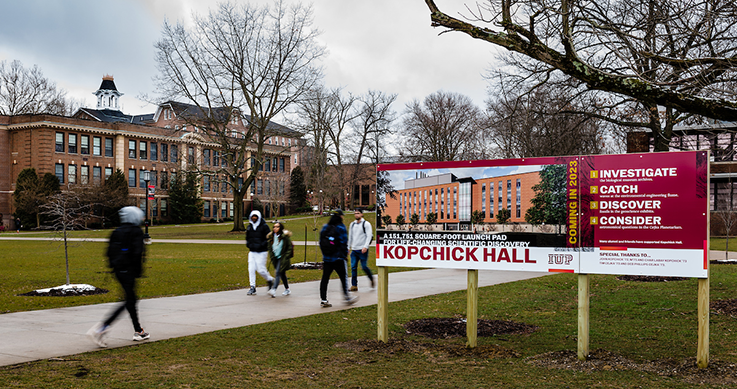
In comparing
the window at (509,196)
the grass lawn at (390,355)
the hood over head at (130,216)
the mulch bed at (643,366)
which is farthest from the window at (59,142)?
the mulch bed at (643,366)

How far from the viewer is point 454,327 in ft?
30.1

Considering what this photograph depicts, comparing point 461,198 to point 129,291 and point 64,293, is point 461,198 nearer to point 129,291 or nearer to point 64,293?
point 129,291

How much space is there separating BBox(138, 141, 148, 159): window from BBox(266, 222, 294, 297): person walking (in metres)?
59.3

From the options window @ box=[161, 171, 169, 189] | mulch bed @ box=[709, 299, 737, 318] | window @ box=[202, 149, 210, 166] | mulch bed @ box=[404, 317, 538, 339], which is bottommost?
mulch bed @ box=[404, 317, 538, 339]

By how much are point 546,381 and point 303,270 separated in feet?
44.4

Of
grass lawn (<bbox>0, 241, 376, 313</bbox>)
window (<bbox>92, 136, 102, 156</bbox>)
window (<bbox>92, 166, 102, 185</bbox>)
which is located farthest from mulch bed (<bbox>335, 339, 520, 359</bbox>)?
window (<bbox>92, 136, 102, 156</bbox>)

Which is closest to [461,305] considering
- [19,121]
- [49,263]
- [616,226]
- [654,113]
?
[616,226]

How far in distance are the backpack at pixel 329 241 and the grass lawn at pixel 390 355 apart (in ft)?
3.91

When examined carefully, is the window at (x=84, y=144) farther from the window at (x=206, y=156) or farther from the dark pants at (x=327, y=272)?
the dark pants at (x=327, y=272)

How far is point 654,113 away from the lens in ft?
49.8

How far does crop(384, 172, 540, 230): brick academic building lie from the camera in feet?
24.3

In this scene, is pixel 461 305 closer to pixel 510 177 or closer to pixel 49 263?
pixel 510 177

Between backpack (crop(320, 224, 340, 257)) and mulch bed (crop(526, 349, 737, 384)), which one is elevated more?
backpack (crop(320, 224, 340, 257))

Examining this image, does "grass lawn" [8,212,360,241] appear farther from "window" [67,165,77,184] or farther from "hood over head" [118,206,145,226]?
"hood over head" [118,206,145,226]
